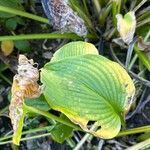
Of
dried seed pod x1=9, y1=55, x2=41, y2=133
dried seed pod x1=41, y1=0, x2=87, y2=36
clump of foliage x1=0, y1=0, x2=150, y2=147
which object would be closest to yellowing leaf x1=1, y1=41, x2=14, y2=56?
clump of foliage x1=0, y1=0, x2=150, y2=147

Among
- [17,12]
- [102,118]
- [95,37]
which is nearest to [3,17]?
[17,12]

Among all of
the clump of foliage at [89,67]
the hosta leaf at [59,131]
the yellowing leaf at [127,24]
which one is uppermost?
the yellowing leaf at [127,24]

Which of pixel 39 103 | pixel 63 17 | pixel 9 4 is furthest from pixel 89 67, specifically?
pixel 9 4

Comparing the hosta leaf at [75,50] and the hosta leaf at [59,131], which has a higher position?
the hosta leaf at [75,50]

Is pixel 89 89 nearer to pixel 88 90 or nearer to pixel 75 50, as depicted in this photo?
pixel 88 90

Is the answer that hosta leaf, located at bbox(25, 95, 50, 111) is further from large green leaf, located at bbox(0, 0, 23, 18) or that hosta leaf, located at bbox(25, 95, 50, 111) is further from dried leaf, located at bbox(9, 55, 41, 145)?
large green leaf, located at bbox(0, 0, 23, 18)

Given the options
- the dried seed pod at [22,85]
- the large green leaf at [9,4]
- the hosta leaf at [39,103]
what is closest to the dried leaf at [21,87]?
the dried seed pod at [22,85]

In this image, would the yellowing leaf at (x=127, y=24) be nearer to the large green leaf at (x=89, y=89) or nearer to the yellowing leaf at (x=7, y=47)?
the large green leaf at (x=89, y=89)
